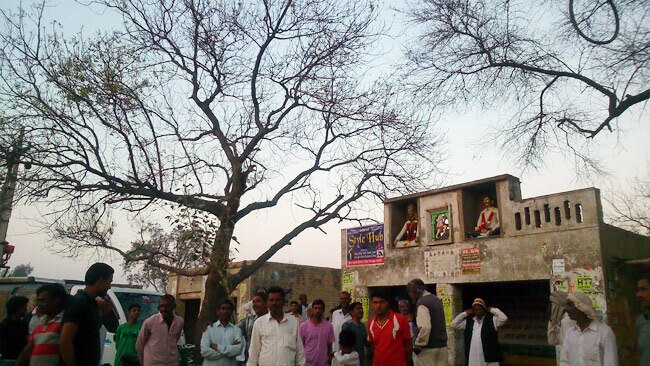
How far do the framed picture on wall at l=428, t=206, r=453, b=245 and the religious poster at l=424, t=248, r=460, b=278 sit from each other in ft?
0.90

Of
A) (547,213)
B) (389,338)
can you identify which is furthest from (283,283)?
(389,338)

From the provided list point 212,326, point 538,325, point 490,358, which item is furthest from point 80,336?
point 538,325

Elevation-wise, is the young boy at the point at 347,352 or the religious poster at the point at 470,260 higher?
the religious poster at the point at 470,260

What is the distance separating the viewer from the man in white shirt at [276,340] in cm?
513

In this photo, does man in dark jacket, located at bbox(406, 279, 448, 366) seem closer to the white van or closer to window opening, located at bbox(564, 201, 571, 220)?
window opening, located at bbox(564, 201, 571, 220)

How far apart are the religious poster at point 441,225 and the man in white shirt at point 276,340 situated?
783 cm

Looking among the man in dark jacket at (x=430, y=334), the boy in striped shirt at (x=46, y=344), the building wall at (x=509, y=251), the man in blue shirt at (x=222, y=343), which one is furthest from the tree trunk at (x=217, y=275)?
the boy in striped shirt at (x=46, y=344)

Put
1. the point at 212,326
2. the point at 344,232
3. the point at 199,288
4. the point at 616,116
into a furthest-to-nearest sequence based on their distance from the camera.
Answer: the point at 199,288
the point at 344,232
the point at 616,116
the point at 212,326

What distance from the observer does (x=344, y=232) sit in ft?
50.5

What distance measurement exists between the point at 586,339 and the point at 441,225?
7.62 m

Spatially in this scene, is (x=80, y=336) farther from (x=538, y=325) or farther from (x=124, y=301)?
(x=538, y=325)

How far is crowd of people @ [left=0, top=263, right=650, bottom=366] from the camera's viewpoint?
409cm

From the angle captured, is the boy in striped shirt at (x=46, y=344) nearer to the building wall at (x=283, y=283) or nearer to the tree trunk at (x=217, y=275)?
the tree trunk at (x=217, y=275)

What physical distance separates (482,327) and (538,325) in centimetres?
632
